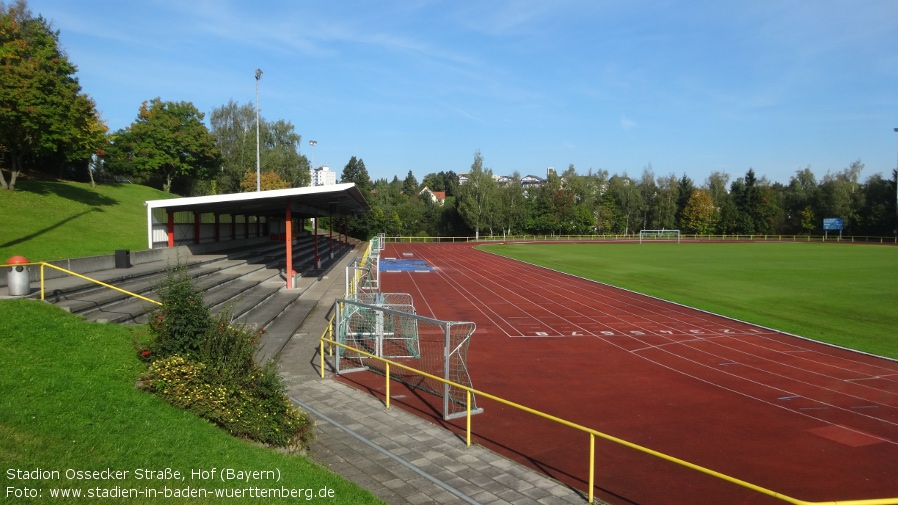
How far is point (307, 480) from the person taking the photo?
5.89 m

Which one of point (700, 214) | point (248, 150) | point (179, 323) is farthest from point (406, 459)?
point (700, 214)

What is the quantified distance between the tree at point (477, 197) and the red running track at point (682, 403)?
60148 mm

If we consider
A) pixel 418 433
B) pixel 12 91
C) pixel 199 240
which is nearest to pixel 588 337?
pixel 418 433

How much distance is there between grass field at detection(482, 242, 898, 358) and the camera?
20.4 m

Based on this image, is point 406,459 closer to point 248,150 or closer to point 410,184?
point 248,150

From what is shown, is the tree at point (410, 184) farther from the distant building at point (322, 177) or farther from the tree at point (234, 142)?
the tree at point (234, 142)

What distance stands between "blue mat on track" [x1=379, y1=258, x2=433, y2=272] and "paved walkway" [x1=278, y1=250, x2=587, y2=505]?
28.7m

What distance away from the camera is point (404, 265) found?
141 ft

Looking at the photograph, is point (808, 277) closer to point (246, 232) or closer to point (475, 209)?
point (246, 232)

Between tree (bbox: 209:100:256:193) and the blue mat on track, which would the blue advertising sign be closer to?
the blue mat on track

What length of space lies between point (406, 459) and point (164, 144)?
51.4 m

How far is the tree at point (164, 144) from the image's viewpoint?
5047 centimetres

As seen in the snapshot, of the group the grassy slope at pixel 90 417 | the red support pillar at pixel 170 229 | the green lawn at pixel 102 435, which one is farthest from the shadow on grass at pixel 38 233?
the green lawn at pixel 102 435

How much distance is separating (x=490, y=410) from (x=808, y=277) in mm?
32770
